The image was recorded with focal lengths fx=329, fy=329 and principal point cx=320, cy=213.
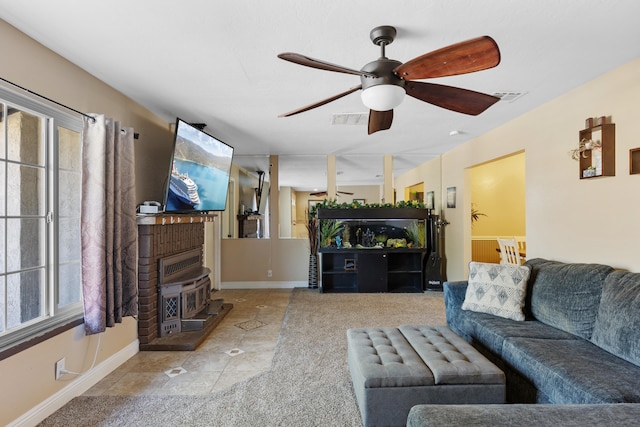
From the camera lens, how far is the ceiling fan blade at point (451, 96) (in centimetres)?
196

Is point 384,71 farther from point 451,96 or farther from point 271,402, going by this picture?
point 271,402

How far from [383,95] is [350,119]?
6.81 feet

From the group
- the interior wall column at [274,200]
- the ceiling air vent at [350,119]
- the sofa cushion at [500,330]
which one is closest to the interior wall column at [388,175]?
the interior wall column at [274,200]

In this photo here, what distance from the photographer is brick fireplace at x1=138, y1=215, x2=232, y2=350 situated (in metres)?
3.16

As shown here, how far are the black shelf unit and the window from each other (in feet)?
11.9

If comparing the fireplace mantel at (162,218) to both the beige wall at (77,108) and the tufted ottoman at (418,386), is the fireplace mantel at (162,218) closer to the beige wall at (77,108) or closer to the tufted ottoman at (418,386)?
the beige wall at (77,108)

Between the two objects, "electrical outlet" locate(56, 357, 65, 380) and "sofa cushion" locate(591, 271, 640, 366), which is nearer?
"sofa cushion" locate(591, 271, 640, 366)

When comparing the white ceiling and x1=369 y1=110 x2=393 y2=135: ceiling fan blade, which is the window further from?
x1=369 y1=110 x2=393 y2=135: ceiling fan blade

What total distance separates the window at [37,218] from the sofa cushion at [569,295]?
11.8 ft

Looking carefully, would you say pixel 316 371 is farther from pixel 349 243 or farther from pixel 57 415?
pixel 349 243

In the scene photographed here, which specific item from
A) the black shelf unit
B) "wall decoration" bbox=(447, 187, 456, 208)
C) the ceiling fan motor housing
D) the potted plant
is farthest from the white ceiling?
the potted plant

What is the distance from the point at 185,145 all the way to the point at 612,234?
3775 millimetres

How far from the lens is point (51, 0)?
1699mm

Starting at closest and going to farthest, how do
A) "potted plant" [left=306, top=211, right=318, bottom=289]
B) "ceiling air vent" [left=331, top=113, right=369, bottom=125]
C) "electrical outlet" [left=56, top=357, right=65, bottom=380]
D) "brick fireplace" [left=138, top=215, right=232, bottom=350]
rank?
"electrical outlet" [left=56, top=357, right=65, bottom=380] → "brick fireplace" [left=138, top=215, right=232, bottom=350] → "ceiling air vent" [left=331, top=113, right=369, bottom=125] → "potted plant" [left=306, top=211, right=318, bottom=289]
